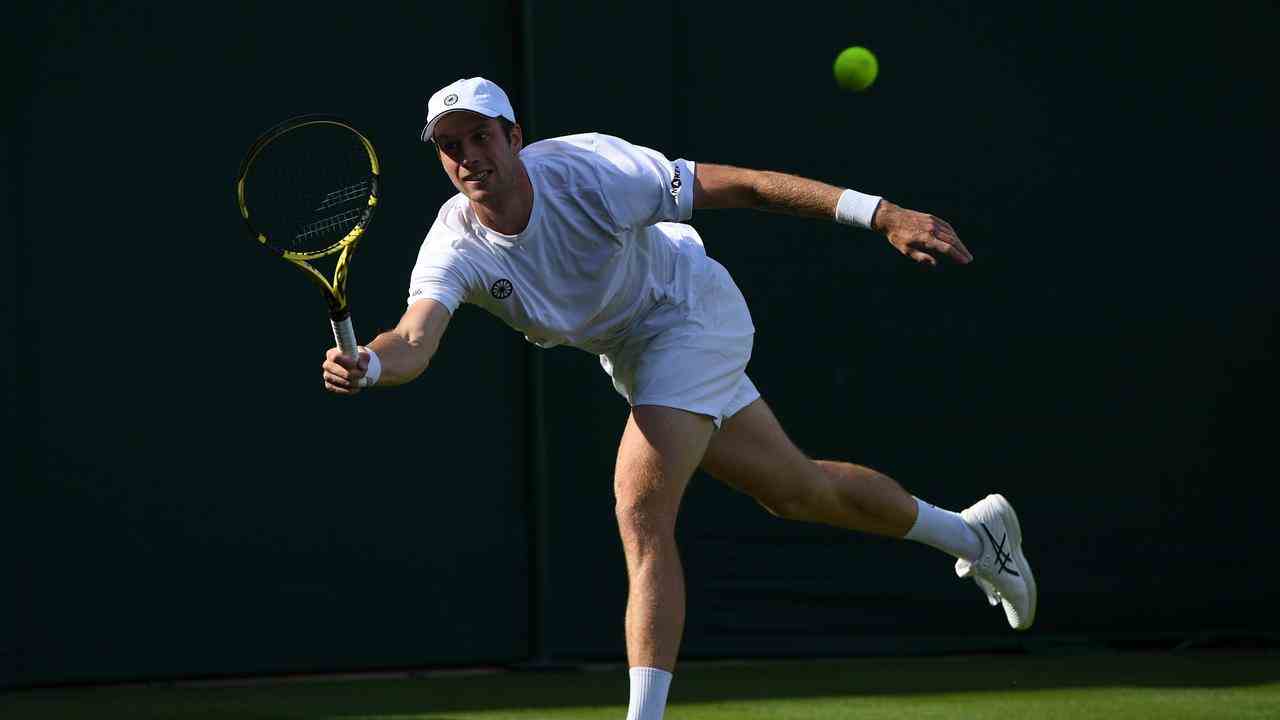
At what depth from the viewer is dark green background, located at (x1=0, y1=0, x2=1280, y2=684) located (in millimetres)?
5289

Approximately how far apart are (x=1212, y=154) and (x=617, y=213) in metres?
2.99

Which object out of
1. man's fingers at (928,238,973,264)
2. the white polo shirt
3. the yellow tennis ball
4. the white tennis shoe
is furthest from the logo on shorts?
the yellow tennis ball

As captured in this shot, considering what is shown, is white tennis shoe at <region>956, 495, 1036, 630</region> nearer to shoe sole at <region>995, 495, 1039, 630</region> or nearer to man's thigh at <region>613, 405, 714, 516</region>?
shoe sole at <region>995, 495, 1039, 630</region>

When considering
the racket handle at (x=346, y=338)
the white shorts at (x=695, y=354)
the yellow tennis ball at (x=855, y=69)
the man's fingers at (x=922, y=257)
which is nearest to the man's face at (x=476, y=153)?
the white shorts at (x=695, y=354)

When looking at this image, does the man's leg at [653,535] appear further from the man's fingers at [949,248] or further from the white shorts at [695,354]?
the man's fingers at [949,248]

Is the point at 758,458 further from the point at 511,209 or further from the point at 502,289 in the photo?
the point at 511,209

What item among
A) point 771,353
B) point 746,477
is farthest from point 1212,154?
point 746,477

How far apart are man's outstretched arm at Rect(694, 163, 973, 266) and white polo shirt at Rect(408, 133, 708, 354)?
0.18 feet

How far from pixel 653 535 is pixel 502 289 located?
642 mm

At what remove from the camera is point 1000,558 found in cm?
457

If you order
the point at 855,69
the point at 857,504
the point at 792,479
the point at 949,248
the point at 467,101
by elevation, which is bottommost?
the point at 857,504

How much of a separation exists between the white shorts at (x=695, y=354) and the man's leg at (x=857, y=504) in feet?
0.31

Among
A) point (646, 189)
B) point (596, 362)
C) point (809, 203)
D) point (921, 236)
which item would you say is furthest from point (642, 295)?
point (596, 362)

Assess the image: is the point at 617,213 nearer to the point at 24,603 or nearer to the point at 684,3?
the point at 684,3
